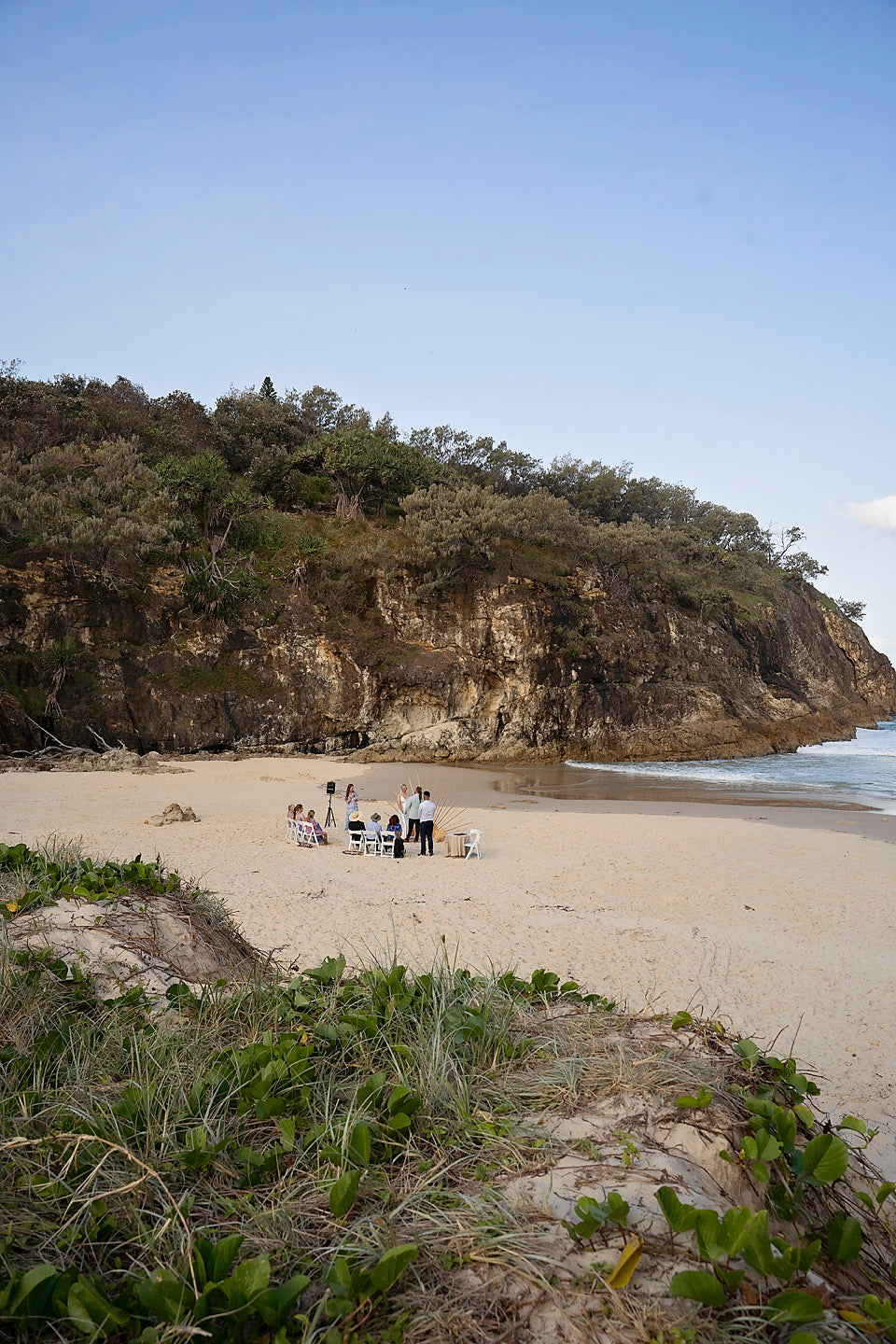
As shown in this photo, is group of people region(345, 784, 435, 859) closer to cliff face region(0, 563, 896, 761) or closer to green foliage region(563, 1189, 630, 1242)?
green foliage region(563, 1189, 630, 1242)

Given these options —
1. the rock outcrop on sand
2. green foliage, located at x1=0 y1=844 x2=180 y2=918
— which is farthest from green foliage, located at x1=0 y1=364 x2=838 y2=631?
green foliage, located at x1=0 y1=844 x2=180 y2=918

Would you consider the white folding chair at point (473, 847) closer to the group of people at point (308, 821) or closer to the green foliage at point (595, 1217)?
the group of people at point (308, 821)

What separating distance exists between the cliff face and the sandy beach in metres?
5.50

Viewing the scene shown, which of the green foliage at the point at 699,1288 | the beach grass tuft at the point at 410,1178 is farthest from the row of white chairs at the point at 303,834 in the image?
the green foliage at the point at 699,1288

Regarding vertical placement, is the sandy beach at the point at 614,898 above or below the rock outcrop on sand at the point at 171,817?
below

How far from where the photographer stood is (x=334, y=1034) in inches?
114

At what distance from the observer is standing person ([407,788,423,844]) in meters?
12.9

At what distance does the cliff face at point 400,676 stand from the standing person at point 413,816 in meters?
11.9

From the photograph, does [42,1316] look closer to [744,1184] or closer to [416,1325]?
[416,1325]

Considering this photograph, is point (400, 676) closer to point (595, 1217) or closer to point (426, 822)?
point (426, 822)

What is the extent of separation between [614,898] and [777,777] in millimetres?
18526

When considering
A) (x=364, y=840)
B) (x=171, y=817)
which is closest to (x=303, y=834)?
(x=364, y=840)

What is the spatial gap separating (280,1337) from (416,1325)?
0.31 metres

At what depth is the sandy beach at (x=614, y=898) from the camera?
6.00 metres
